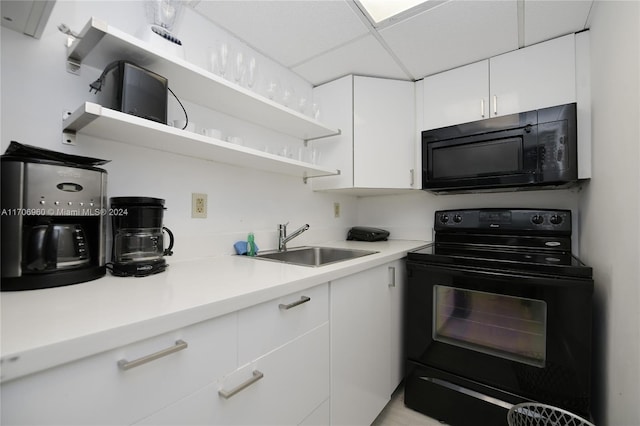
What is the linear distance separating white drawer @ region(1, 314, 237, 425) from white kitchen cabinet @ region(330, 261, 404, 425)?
0.53 m

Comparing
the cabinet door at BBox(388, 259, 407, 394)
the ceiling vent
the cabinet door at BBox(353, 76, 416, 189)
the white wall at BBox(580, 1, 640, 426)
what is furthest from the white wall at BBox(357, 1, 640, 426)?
the ceiling vent

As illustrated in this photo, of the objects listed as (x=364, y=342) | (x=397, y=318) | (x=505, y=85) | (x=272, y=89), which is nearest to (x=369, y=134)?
(x=272, y=89)

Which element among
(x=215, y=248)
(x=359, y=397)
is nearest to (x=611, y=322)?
(x=359, y=397)

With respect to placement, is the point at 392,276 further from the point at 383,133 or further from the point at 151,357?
the point at 151,357

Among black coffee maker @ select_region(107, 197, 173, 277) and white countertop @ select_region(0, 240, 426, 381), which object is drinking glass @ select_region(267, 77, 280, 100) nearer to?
black coffee maker @ select_region(107, 197, 173, 277)

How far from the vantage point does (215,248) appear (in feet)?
4.68

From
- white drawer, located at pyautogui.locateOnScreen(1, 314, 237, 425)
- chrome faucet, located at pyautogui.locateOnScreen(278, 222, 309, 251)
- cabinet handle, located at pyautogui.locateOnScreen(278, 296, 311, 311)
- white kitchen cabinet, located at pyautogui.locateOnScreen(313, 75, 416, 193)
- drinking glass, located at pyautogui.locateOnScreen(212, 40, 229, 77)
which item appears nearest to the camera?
white drawer, located at pyautogui.locateOnScreen(1, 314, 237, 425)

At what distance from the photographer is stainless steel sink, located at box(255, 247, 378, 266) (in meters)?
1.67

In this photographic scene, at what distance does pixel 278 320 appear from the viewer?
0.90 meters

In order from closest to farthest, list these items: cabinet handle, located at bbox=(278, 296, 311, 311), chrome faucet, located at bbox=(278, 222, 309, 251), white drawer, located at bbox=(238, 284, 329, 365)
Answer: white drawer, located at bbox=(238, 284, 329, 365) < cabinet handle, located at bbox=(278, 296, 311, 311) < chrome faucet, located at bbox=(278, 222, 309, 251)

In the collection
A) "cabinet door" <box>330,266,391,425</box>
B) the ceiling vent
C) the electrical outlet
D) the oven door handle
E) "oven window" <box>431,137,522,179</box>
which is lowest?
the oven door handle

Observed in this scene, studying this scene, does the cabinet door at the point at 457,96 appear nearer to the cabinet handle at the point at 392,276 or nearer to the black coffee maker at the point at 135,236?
the cabinet handle at the point at 392,276

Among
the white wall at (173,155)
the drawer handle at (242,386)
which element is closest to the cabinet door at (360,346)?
the drawer handle at (242,386)

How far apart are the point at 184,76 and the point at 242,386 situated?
3.72 ft
